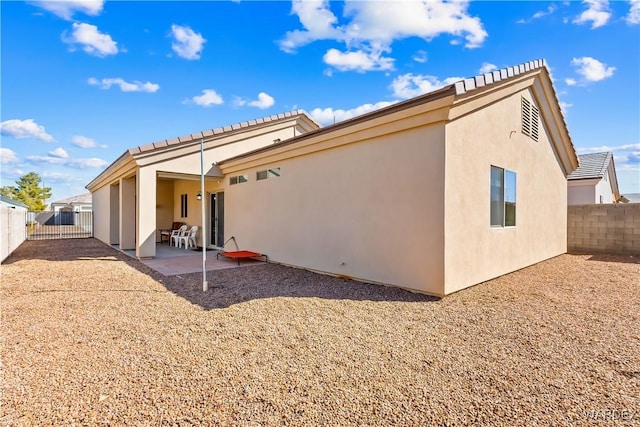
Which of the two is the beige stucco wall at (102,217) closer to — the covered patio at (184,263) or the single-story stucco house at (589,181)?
the covered patio at (184,263)

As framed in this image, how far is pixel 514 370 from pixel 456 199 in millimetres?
3395

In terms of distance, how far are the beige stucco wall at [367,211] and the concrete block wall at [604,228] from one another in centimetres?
1042

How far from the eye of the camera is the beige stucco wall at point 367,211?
5.91m

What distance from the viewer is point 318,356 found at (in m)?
3.56

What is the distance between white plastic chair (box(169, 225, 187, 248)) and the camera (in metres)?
14.6

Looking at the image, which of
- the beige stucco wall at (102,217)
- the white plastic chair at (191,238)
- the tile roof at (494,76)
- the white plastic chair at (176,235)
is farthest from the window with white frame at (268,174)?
the beige stucco wall at (102,217)

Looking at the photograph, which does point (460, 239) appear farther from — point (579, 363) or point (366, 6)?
point (366, 6)

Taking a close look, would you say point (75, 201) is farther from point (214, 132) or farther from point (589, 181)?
point (589, 181)

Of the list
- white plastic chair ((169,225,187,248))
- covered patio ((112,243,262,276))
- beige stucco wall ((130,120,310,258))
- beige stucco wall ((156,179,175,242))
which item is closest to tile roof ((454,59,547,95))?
covered patio ((112,243,262,276))

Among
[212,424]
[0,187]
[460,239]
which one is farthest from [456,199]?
[0,187]

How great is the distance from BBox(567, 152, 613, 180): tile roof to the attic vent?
8.58 meters

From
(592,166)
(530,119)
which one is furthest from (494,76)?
(592,166)

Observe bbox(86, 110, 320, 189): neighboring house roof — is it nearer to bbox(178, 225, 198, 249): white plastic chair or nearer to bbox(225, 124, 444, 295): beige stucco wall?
bbox(225, 124, 444, 295): beige stucco wall

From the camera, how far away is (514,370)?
3252 millimetres
